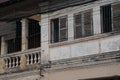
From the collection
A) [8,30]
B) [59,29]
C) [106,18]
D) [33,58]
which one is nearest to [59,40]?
[59,29]

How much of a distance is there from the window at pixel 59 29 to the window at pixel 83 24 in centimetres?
54

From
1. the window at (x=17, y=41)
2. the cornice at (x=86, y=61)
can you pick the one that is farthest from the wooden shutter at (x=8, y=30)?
the cornice at (x=86, y=61)

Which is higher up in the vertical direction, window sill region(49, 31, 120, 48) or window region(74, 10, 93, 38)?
window region(74, 10, 93, 38)

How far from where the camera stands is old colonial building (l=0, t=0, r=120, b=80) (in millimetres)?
15117

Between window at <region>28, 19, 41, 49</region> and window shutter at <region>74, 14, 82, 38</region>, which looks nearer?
window shutter at <region>74, 14, 82, 38</region>

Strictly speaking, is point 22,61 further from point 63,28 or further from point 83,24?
point 83,24

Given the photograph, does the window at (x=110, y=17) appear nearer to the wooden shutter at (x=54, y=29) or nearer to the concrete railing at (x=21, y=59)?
the wooden shutter at (x=54, y=29)

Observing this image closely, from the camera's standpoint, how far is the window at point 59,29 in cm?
1678

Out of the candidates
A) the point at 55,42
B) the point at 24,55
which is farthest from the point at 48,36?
the point at 24,55

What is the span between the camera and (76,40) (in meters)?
16.0

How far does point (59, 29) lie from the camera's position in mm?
17047

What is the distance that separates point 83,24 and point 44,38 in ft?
6.50

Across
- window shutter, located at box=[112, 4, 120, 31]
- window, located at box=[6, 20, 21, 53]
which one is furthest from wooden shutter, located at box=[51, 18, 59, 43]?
window shutter, located at box=[112, 4, 120, 31]

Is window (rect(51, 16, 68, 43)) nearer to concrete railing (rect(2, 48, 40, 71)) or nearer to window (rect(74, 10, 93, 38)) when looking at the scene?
window (rect(74, 10, 93, 38))
